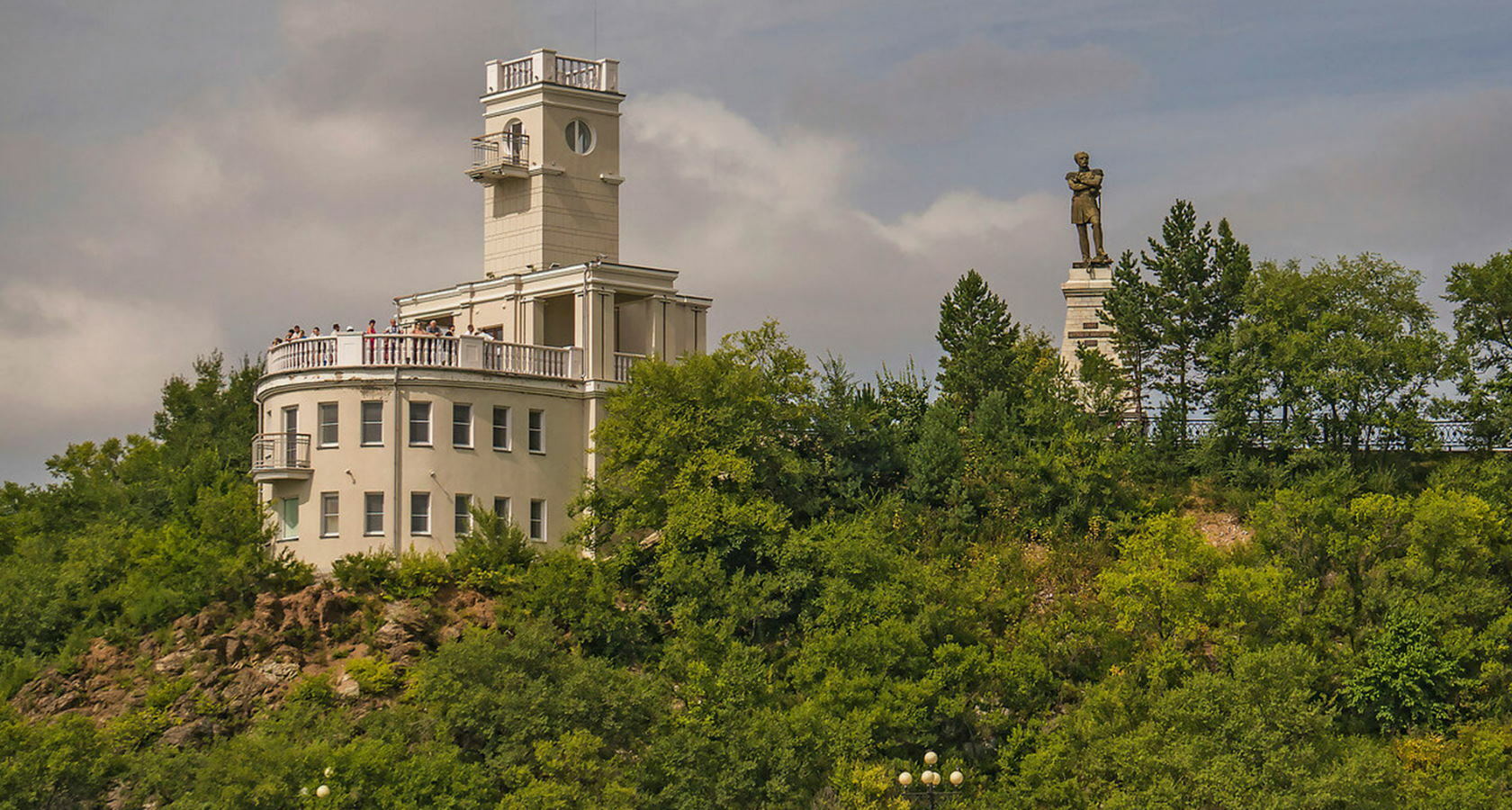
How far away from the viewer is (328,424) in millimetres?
82250

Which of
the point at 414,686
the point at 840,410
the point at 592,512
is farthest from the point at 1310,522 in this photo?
the point at 414,686

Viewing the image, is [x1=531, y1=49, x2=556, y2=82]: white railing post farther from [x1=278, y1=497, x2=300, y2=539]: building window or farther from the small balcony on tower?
[x1=278, y1=497, x2=300, y2=539]: building window

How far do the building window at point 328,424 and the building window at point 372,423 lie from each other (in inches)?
37.6

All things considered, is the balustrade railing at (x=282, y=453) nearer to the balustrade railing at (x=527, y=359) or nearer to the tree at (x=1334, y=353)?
the balustrade railing at (x=527, y=359)

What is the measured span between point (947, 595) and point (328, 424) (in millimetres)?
19283

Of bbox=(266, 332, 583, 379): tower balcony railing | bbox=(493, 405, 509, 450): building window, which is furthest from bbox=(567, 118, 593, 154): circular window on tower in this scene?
bbox=(493, 405, 509, 450): building window

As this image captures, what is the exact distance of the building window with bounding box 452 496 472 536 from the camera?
269ft

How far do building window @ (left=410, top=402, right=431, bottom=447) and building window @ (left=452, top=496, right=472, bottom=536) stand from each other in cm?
196

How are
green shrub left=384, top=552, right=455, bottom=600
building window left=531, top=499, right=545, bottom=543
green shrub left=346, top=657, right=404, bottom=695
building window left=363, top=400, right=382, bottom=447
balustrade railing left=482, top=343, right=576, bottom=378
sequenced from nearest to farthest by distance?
green shrub left=346, top=657, right=404, bottom=695, green shrub left=384, top=552, right=455, bottom=600, building window left=363, top=400, right=382, bottom=447, building window left=531, top=499, right=545, bottom=543, balustrade railing left=482, top=343, right=576, bottom=378

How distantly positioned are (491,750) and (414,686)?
11.4ft

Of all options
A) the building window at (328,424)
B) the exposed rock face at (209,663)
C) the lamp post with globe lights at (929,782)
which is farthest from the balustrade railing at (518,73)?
the lamp post with globe lights at (929,782)

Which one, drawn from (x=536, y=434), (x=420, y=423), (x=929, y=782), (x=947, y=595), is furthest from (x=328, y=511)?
(x=929, y=782)

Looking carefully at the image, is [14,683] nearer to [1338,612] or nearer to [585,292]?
[585,292]

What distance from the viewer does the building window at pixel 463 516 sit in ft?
269
